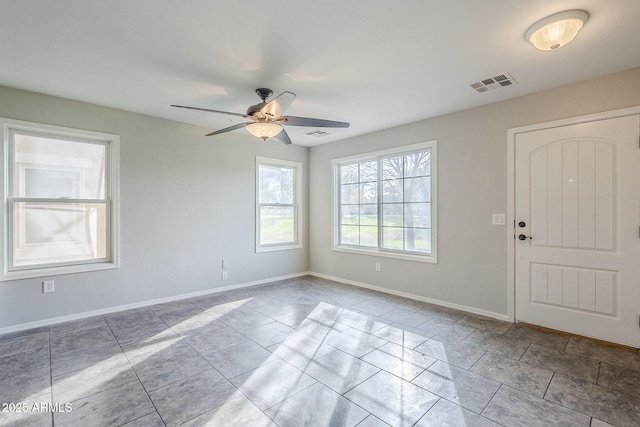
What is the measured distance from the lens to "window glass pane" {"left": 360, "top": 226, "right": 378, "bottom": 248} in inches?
197

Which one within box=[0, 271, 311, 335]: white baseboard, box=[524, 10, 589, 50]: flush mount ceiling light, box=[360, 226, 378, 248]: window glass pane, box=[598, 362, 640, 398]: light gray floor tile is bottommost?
box=[598, 362, 640, 398]: light gray floor tile

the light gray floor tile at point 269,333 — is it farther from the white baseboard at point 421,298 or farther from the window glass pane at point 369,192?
the window glass pane at point 369,192

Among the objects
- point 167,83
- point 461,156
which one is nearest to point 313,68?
point 167,83

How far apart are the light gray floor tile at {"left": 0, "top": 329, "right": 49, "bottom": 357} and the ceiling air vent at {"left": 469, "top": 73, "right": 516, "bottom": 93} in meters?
5.00

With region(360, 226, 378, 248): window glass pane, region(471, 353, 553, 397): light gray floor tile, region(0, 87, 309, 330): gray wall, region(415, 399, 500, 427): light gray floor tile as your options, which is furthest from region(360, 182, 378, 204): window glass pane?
region(415, 399, 500, 427): light gray floor tile

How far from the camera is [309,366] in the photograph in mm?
2443

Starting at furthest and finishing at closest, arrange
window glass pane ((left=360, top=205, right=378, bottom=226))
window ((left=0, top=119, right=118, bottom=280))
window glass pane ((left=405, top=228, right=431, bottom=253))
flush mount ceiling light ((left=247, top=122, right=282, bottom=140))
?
window glass pane ((left=360, top=205, right=378, bottom=226))
window glass pane ((left=405, top=228, right=431, bottom=253))
window ((left=0, top=119, right=118, bottom=280))
flush mount ceiling light ((left=247, top=122, right=282, bottom=140))

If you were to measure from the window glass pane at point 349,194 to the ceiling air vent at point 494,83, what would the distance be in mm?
2512

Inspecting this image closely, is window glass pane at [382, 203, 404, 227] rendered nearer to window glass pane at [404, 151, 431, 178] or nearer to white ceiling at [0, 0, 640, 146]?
window glass pane at [404, 151, 431, 178]

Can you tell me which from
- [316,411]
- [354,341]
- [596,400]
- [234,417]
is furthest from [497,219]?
[234,417]

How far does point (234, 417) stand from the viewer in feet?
6.03

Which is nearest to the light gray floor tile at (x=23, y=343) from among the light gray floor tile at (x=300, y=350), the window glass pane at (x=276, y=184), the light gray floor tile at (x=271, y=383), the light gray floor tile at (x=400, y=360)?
the light gray floor tile at (x=271, y=383)

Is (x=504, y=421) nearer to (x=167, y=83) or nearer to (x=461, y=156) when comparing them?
(x=461, y=156)

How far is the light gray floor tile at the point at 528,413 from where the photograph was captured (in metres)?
1.78
